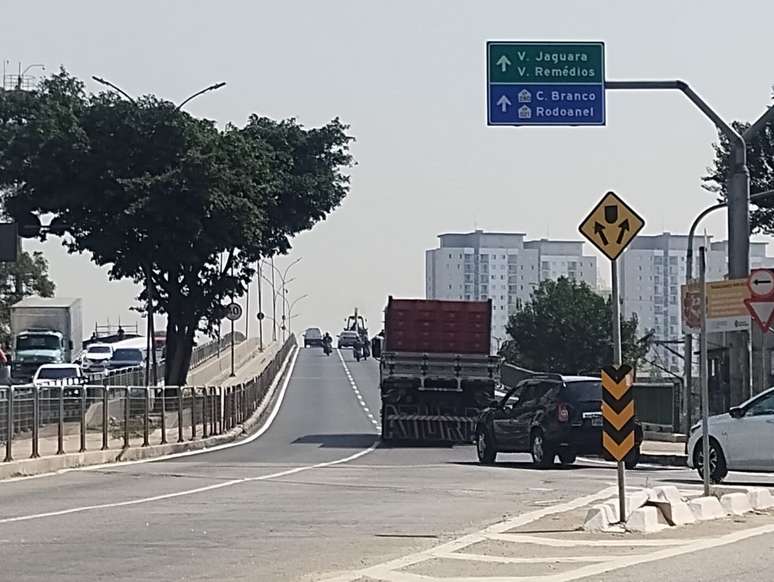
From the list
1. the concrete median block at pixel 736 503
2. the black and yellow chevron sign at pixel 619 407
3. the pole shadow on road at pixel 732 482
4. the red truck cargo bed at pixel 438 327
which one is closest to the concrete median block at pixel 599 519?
the black and yellow chevron sign at pixel 619 407

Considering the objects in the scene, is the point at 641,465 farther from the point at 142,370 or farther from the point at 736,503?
the point at 142,370

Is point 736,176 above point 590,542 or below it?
above

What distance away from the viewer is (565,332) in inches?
3329

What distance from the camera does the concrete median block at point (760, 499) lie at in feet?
54.7

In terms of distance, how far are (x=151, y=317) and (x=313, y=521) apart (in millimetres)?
34943

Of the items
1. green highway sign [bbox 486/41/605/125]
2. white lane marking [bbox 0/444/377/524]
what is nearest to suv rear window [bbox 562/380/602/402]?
white lane marking [bbox 0/444/377/524]

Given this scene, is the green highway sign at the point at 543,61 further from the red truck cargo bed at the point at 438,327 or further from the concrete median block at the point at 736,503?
the red truck cargo bed at the point at 438,327

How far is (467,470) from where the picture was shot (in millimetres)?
25266

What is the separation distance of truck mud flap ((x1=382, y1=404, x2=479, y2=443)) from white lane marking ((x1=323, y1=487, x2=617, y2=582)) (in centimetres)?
1695

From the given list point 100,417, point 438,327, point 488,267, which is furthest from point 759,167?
point 488,267

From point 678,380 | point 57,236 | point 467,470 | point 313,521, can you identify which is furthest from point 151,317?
point 313,521

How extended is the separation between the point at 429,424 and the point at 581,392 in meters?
9.73

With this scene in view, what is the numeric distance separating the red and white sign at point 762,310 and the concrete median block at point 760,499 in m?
6.50

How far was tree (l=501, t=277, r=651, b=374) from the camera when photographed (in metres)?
83.3
